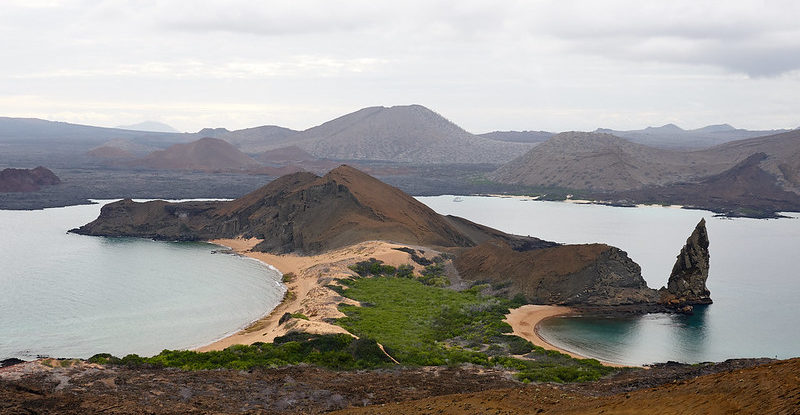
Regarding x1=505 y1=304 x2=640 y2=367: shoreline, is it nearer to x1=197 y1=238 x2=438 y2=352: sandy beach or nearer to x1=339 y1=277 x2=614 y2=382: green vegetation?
x1=339 y1=277 x2=614 y2=382: green vegetation

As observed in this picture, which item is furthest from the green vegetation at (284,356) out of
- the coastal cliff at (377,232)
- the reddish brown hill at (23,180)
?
the reddish brown hill at (23,180)

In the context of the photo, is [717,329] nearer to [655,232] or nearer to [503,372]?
[503,372]

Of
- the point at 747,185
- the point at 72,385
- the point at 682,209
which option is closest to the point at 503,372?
the point at 72,385

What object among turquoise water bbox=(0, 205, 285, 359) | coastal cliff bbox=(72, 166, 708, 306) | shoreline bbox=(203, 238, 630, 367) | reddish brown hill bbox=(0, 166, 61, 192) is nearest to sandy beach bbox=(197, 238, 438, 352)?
shoreline bbox=(203, 238, 630, 367)

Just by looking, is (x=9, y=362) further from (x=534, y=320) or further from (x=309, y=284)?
(x=534, y=320)

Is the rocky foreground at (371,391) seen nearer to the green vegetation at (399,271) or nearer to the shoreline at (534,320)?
the shoreline at (534,320)

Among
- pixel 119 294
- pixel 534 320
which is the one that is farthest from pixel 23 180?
pixel 534 320

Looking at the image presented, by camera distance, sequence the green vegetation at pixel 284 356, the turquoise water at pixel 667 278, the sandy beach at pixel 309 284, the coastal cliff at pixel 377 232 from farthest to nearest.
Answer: the coastal cliff at pixel 377 232, the turquoise water at pixel 667 278, the sandy beach at pixel 309 284, the green vegetation at pixel 284 356
